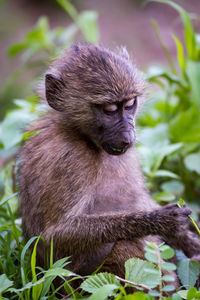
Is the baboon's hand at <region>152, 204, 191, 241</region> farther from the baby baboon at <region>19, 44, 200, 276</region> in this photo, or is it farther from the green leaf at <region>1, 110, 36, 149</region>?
the green leaf at <region>1, 110, 36, 149</region>

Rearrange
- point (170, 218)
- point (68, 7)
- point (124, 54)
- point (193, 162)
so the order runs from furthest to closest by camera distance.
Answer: point (68, 7)
point (193, 162)
point (124, 54)
point (170, 218)

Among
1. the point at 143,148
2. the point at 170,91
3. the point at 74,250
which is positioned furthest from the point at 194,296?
the point at 170,91

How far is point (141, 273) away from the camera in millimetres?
3375

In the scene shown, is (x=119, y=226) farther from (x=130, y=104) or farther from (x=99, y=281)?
(x=130, y=104)

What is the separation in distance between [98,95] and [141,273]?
1.51m

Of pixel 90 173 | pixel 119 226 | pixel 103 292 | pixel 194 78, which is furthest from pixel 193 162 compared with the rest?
pixel 103 292

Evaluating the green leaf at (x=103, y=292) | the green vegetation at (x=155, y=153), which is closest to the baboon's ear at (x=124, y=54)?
the green vegetation at (x=155, y=153)

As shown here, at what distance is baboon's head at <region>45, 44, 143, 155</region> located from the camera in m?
4.06

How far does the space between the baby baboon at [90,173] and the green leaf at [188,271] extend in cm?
24

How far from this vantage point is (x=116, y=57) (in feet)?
14.3

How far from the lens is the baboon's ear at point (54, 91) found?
4289 mm

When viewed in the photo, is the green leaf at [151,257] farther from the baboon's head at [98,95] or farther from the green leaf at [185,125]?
the green leaf at [185,125]

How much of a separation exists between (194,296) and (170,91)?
3.63 metres

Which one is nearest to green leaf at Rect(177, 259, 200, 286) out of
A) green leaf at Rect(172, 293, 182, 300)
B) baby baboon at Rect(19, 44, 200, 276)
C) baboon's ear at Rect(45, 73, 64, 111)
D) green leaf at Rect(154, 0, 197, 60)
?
baby baboon at Rect(19, 44, 200, 276)
